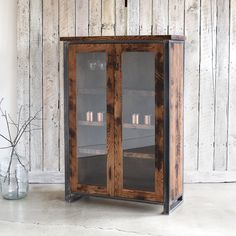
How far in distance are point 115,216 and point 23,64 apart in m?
1.66

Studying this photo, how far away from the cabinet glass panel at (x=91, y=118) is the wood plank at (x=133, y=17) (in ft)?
2.22

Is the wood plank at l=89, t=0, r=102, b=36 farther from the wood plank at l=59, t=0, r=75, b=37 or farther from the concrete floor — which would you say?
the concrete floor

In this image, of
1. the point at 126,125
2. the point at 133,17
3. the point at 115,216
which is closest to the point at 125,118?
the point at 126,125

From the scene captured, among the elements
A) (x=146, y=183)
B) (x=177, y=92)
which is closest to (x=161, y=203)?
(x=146, y=183)

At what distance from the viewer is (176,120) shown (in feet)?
13.0

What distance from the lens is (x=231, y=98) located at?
4.54m

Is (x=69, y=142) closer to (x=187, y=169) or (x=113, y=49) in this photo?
(x=113, y=49)

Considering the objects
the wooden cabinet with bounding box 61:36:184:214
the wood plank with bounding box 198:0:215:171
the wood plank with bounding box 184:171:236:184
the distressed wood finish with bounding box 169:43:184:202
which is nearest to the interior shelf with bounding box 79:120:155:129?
the wooden cabinet with bounding box 61:36:184:214

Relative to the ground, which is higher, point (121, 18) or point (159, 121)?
point (121, 18)

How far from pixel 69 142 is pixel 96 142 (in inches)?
8.9

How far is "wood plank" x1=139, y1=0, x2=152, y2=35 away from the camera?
4457mm

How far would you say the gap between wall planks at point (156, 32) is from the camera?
14.6 ft

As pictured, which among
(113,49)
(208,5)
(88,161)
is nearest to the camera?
(113,49)

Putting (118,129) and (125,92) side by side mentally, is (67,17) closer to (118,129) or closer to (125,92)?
(125,92)
